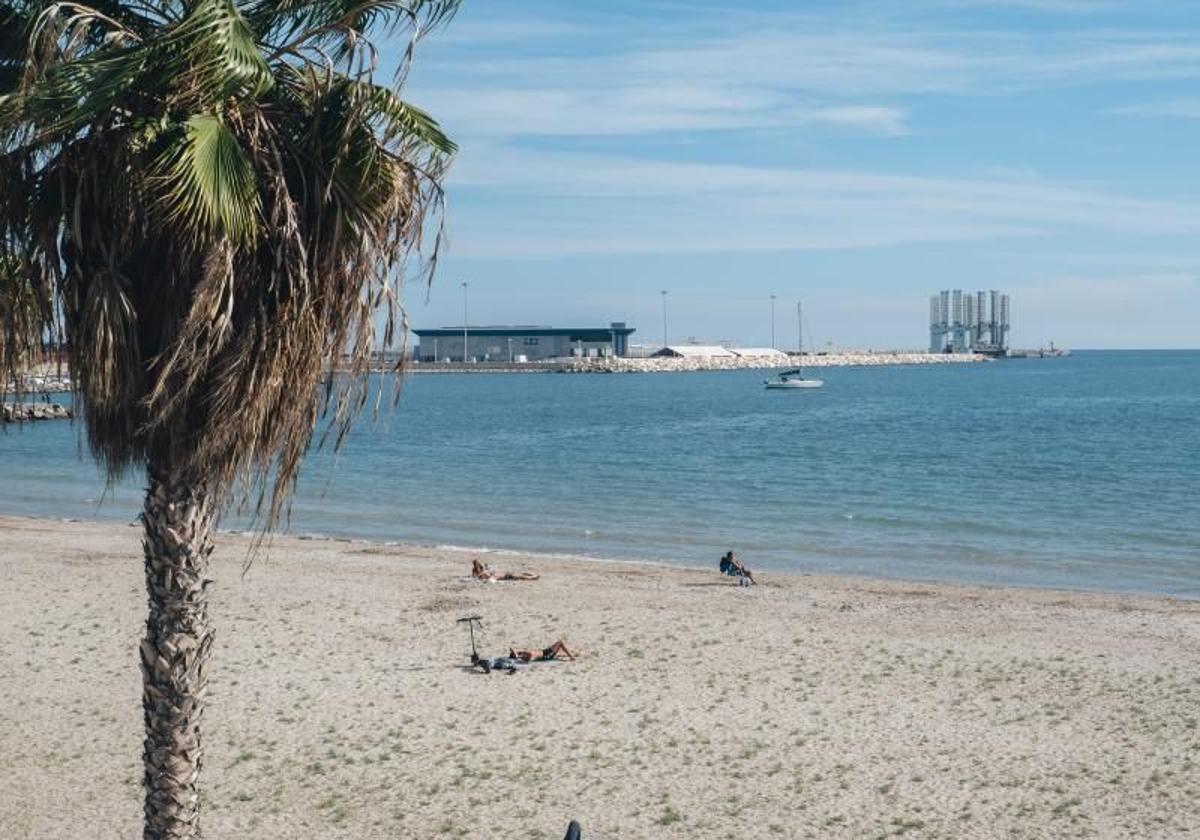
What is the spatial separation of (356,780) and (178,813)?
17.0 feet

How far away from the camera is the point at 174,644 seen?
8.16m

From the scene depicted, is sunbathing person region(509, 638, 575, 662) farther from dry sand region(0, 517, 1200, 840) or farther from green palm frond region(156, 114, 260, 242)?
green palm frond region(156, 114, 260, 242)

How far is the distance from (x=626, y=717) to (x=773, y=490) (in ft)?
104

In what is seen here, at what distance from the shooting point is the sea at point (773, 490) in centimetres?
3269

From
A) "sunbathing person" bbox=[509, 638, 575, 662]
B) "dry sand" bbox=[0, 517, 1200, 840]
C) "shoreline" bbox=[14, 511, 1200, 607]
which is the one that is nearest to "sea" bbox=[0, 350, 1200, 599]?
"shoreline" bbox=[14, 511, 1200, 607]

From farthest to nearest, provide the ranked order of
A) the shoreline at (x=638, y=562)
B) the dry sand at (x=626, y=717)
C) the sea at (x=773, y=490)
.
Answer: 1. the sea at (x=773, y=490)
2. the shoreline at (x=638, y=562)
3. the dry sand at (x=626, y=717)

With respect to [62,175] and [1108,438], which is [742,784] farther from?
[1108,438]

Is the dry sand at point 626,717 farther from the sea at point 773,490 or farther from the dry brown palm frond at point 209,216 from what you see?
the dry brown palm frond at point 209,216

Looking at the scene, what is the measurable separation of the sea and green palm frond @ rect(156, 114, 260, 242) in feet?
4.18

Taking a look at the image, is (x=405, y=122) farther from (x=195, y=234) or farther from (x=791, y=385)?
(x=791, y=385)

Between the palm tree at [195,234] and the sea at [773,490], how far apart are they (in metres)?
0.69

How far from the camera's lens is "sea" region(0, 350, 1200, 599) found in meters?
32.7

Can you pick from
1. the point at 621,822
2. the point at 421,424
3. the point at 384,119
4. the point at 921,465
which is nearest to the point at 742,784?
the point at 621,822

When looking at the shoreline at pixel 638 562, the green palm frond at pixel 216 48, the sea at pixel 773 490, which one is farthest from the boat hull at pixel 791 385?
the green palm frond at pixel 216 48
